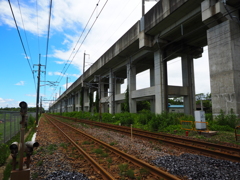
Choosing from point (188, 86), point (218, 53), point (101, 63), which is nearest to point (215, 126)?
point (218, 53)

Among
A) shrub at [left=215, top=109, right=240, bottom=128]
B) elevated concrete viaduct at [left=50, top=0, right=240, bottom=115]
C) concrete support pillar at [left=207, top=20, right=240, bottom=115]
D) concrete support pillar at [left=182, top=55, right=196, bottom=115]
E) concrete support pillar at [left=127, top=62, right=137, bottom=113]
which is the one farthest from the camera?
concrete support pillar at [left=127, top=62, right=137, bottom=113]

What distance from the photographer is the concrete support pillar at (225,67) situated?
14.2m

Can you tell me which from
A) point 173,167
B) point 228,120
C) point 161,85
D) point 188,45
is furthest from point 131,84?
point 173,167

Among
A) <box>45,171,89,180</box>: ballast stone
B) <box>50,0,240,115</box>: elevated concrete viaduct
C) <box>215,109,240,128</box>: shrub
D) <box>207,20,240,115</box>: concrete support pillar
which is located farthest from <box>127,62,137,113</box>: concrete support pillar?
<box>45,171,89,180</box>: ballast stone

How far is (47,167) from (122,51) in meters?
23.8

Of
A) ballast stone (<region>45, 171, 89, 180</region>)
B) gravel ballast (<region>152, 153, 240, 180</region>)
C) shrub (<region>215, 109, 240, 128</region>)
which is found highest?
shrub (<region>215, 109, 240, 128</region>)

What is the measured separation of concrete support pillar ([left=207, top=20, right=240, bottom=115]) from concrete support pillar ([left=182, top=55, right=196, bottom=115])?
36.1 feet

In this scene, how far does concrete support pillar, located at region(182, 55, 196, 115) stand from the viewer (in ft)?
86.2

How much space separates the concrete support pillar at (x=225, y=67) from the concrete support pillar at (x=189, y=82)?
36.1 ft

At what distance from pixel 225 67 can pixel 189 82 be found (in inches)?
475

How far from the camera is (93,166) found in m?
6.06

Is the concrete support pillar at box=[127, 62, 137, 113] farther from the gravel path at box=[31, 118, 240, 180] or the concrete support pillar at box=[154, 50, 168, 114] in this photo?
the gravel path at box=[31, 118, 240, 180]

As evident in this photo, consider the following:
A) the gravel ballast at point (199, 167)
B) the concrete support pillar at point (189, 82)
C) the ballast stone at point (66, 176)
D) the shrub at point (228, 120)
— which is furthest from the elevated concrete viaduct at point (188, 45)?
the ballast stone at point (66, 176)

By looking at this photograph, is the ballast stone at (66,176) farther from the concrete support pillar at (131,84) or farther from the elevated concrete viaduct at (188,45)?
the concrete support pillar at (131,84)
